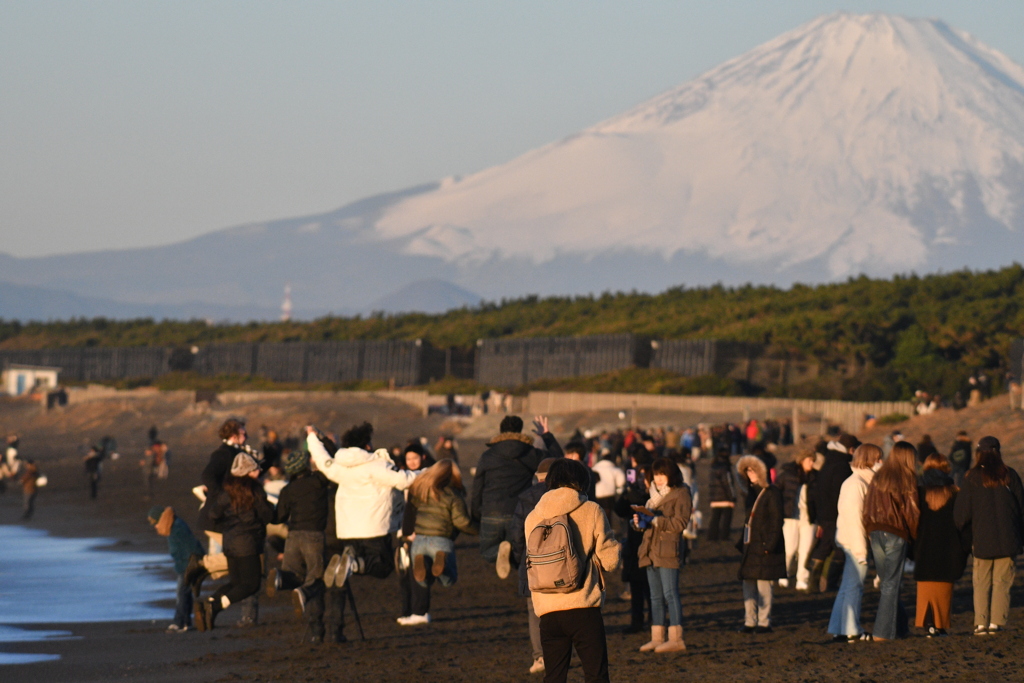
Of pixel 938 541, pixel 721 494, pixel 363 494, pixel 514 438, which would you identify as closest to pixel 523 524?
pixel 514 438

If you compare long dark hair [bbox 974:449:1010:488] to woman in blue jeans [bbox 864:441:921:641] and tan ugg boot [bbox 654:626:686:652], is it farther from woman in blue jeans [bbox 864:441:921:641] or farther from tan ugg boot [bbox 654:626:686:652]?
tan ugg boot [bbox 654:626:686:652]

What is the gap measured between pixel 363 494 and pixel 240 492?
0.99 metres

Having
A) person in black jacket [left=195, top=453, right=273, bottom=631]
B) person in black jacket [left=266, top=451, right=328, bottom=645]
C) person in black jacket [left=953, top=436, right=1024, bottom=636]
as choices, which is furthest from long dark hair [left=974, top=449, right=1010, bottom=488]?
person in black jacket [left=195, top=453, right=273, bottom=631]

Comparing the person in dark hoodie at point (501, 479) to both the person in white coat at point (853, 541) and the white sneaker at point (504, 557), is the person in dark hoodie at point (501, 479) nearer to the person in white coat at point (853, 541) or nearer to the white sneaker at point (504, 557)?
the white sneaker at point (504, 557)

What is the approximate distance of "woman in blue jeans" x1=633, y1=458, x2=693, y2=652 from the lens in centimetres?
1098

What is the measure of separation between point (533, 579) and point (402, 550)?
5.20m

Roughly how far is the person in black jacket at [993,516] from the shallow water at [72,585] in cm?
718

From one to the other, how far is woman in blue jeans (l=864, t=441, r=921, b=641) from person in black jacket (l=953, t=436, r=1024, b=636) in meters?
0.46

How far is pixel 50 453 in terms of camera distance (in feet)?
178

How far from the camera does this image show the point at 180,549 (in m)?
12.4

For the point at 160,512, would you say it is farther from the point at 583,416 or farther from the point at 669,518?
the point at 583,416

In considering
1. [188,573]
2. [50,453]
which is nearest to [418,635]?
[188,573]

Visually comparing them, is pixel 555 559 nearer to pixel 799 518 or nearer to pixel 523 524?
pixel 523 524

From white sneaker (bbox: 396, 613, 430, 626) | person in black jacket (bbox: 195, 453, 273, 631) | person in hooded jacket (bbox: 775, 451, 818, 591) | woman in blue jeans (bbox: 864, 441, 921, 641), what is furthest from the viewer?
person in hooded jacket (bbox: 775, 451, 818, 591)
